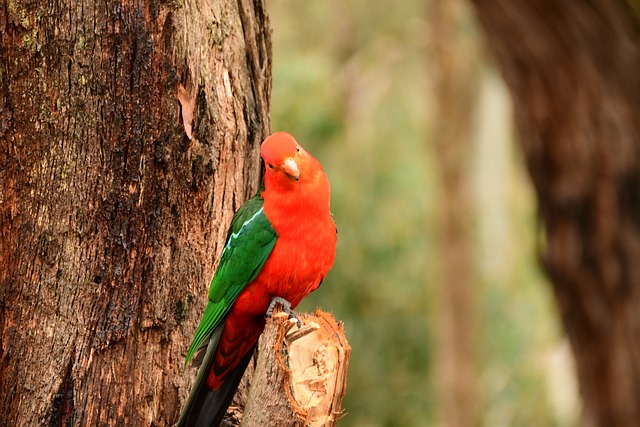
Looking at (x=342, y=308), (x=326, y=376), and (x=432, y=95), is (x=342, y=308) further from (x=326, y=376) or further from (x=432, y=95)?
(x=326, y=376)

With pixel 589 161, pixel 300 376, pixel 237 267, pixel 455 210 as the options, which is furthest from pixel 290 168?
pixel 455 210

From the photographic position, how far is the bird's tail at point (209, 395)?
3641mm

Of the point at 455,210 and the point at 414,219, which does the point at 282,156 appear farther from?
the point at 414,219

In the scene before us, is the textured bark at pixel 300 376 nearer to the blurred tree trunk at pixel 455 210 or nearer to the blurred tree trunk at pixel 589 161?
the blurred tree trunk at pixel 589 161

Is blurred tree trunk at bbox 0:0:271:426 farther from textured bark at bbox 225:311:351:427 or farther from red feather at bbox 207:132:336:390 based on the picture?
textured bark at bbox 225:311:351:427

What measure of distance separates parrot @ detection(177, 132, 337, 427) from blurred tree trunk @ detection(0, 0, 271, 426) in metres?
0.25

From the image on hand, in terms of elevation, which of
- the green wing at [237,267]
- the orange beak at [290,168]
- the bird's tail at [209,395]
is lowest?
the bird's tail at [209,395]

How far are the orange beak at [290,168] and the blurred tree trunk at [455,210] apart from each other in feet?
32.5

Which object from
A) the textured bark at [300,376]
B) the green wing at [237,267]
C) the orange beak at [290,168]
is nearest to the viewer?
the textured bark at [300,376]

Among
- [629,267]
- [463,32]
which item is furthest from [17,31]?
[463,32]

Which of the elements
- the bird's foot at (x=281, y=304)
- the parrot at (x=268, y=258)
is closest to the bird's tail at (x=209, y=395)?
the parrot at (x=268, y=258)

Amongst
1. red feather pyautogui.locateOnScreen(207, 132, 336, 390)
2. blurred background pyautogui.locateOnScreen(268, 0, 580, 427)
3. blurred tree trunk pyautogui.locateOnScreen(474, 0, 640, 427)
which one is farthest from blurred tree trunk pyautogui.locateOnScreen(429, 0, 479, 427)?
red feather pyautogui.locateOnScreen(207, 132, 336, 390)

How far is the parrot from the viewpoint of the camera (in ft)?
11.8

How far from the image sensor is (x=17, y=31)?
3621 mm
